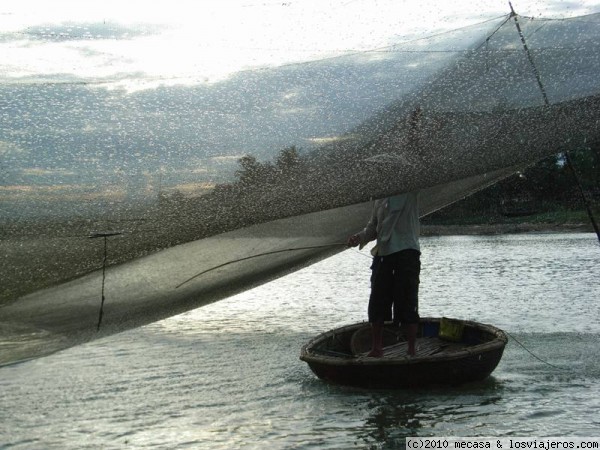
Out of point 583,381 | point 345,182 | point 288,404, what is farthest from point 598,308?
point 345,182

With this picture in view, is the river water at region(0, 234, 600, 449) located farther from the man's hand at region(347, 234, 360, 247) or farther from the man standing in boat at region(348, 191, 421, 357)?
the man's hand at region(347, 234, 360, 247)

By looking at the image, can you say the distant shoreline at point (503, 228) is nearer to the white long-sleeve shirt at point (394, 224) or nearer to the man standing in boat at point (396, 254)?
the man standing in boat at point (396, 254)

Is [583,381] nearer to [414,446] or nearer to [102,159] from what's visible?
[414,446]

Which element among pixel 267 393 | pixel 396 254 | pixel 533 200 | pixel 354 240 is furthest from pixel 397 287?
pixel 533 200

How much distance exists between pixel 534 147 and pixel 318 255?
1.58 meters

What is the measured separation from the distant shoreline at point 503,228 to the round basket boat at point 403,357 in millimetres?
20460

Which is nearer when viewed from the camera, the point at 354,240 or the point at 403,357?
the point at 354,240

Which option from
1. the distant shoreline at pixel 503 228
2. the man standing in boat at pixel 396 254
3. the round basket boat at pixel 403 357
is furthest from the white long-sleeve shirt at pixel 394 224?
the distant shoreline at pixel 503 228

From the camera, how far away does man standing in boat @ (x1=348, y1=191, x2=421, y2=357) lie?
5359 millimetres

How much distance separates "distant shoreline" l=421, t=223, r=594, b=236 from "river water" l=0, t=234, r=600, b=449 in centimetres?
1736

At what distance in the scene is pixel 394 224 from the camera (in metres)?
5.41

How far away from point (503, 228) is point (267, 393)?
82.0 feet

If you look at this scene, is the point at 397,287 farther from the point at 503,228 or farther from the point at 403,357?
the point at 503,228

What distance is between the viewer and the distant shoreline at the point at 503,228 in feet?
91.8
